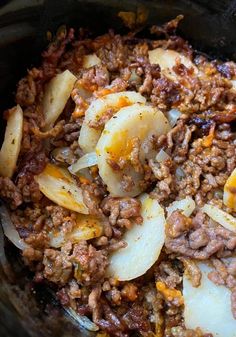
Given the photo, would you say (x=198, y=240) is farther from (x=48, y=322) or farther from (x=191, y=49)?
(x=191, y=49)

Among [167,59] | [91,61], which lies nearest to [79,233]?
[91,61]

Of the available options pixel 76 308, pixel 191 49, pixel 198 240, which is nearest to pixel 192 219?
pixel 198 240

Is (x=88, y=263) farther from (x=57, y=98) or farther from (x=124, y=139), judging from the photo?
(x=57, y=98)

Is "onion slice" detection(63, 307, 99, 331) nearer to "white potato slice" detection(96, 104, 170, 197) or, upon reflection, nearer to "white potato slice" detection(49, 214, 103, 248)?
"white potato slice" detection(49, 214, 103, 248)

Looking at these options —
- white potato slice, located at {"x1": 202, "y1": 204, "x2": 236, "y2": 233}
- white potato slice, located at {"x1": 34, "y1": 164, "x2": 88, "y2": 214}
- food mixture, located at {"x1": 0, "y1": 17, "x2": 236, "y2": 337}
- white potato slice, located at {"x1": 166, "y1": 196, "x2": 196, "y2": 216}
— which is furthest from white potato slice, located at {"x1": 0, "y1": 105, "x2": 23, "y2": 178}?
white potato slice, located at {"x1": 202, "y1": 204, "x2": 236, "y2": 233}

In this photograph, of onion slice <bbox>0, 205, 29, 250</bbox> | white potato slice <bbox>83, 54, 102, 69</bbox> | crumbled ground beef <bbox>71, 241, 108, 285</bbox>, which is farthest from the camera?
white potato slice <bbox>83, 54, 102, 69</bbox>
